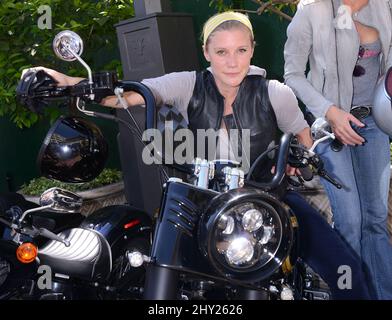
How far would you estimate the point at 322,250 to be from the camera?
1801 millimetres

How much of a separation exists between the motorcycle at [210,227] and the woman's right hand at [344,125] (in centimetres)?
66

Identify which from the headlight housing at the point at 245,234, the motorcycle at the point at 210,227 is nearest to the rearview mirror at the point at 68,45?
the motorcycle at the point at 210,227

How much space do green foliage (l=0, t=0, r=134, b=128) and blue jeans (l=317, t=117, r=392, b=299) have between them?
264 cm

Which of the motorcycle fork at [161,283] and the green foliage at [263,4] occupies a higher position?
the green foliage at [263,4]

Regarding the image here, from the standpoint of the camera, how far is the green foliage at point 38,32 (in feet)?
14.0

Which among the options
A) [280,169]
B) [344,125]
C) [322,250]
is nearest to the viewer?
[280,169]

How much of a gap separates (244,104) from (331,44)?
71 centimetres

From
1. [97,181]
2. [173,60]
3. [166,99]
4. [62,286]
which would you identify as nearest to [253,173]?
[166,99]

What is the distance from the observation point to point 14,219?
2.04 metres

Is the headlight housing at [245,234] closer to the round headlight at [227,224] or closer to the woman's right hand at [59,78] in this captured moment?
the round headlight at [227,224]

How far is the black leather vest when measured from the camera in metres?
1.86

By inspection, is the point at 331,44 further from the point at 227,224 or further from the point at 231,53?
the point at 227,224

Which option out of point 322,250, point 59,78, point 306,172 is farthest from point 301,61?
point 59,78

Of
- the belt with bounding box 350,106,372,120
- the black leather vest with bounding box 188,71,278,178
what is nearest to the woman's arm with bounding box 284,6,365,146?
the belt with bounding box 350,106,372,120
